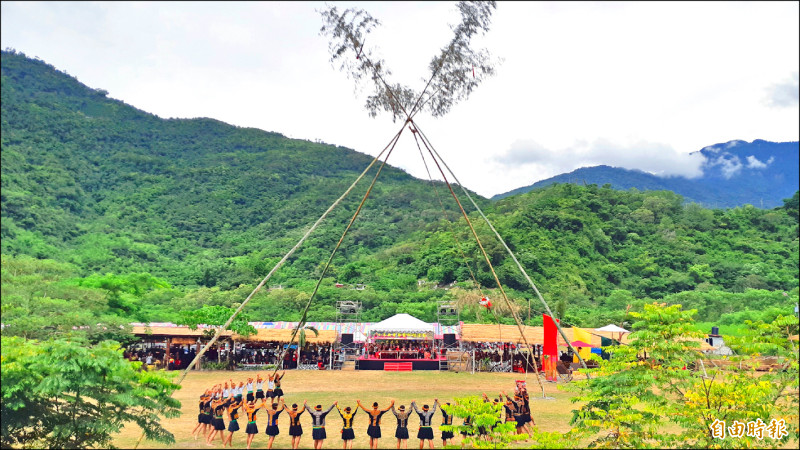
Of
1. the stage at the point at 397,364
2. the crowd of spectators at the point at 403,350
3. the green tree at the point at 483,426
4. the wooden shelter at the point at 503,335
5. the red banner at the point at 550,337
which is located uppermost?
the red banner at the point at 550,337

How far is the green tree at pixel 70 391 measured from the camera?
33.4 feet

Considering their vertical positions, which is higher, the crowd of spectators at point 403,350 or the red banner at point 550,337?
the red banner at point 550,337

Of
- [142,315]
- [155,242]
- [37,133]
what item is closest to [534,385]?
[142,315]

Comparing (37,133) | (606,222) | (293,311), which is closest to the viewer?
(293,311)

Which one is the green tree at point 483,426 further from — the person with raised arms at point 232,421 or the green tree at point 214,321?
the green tree at point 214,321

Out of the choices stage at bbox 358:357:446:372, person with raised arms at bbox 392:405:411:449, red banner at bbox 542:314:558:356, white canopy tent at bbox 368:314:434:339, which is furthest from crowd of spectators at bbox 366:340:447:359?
person with raised arms at bbox 392:405:411:449

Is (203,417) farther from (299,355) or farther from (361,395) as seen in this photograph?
(299,355)

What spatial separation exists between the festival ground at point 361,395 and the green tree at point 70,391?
2128 mm

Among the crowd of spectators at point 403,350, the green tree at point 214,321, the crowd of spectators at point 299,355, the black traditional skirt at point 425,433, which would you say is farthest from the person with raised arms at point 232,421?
the crowd of spectators at point 403,350

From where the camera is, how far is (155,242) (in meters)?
57.7

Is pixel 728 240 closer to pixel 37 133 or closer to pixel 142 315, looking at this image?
pixel 142 315

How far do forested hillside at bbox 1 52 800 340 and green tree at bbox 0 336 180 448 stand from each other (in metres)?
6.10

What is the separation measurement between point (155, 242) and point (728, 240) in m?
51.8

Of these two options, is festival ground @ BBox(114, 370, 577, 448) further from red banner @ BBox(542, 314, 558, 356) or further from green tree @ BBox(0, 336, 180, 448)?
green tree @ BBox(0, 336, 180, 448)
